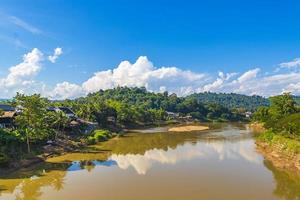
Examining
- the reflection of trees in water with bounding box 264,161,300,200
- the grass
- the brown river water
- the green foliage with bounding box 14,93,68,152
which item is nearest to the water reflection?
the brown river water

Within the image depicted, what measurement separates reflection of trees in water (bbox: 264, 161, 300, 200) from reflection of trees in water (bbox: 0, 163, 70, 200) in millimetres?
22769

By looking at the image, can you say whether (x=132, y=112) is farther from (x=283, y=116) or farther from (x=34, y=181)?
(x=34, y=181)

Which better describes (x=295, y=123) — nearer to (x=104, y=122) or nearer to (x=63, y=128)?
(x=63, y=128)

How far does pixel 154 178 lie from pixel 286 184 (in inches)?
573

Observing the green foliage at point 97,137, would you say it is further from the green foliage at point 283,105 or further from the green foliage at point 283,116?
the green foliage at point 283,105

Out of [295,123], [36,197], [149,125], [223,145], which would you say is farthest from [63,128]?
[149,125]

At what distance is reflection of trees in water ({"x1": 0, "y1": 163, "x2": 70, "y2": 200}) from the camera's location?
1342 inches

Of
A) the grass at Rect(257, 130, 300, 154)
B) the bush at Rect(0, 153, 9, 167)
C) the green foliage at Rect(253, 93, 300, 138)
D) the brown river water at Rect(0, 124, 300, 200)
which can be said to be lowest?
the brown river water at Rect(0, 124, 300, 200)

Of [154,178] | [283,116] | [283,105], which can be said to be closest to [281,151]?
[154,178]

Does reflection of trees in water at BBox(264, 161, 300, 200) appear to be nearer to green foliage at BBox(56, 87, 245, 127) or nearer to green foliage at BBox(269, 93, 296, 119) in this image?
green foliage at BBox(269, 93, 296, 119)

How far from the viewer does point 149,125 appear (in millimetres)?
136125

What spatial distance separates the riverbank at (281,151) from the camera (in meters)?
44.5

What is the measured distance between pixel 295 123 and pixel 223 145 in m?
18.5

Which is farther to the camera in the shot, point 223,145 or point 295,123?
point 223,145
